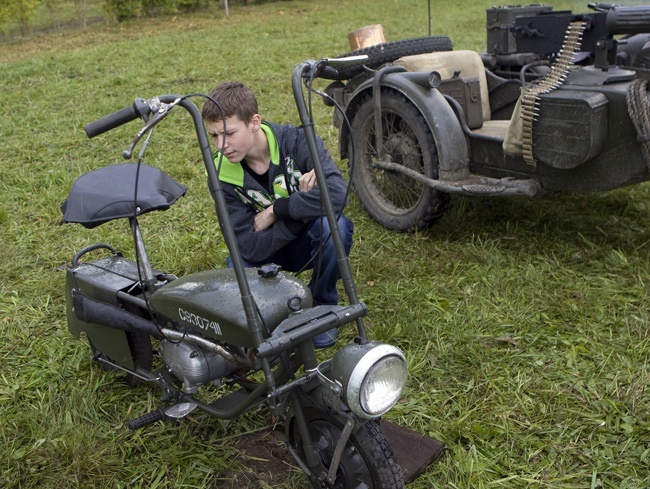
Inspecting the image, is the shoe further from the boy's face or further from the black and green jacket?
the boy's face

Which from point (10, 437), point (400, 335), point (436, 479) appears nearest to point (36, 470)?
point (10, 437)

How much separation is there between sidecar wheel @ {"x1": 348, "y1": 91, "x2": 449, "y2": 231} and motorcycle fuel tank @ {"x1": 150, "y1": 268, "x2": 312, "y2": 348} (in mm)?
2018

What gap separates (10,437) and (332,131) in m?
4.61

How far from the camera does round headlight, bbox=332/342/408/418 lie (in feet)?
6.61

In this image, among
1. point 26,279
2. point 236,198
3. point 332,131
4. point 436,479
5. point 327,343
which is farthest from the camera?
point 332,131

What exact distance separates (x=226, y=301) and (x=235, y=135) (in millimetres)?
728

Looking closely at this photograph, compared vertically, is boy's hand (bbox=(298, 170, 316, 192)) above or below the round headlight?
above

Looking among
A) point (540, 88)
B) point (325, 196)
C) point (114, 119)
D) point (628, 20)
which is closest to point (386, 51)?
point (540, 88)

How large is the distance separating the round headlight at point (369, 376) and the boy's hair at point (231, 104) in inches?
41.4

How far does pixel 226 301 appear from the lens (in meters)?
2.30

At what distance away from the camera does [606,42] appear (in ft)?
12.5

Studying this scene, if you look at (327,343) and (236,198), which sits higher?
(236,198)

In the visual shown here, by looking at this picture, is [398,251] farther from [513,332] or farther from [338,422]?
[338,422]

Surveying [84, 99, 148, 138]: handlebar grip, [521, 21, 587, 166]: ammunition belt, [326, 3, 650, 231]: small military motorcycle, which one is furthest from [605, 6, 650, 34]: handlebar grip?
[84, 99, 148, 138]: handlebar grip
